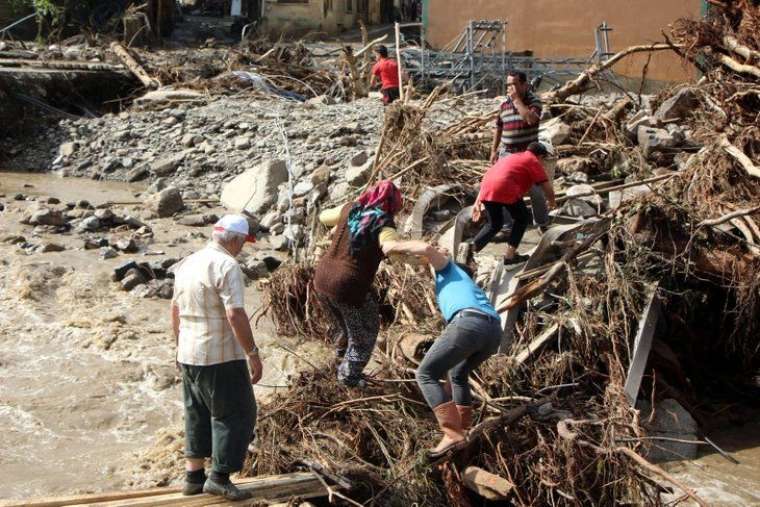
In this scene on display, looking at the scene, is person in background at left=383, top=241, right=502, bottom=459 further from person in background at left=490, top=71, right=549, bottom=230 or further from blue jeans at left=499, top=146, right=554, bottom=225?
person in background at left=490, top=71, right=549, bottom=230

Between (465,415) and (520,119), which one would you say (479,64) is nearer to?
(520,119)

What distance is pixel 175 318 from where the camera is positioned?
4.73m

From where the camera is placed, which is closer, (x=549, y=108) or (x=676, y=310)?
(x=676, y=310)

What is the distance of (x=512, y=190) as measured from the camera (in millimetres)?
6949

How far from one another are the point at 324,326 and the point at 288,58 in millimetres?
12595

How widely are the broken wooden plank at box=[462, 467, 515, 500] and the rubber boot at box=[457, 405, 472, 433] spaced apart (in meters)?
0.26

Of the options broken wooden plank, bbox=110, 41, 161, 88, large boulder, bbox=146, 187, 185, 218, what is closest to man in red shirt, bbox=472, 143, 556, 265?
large boulder, bbox=146, 187, 185, 218

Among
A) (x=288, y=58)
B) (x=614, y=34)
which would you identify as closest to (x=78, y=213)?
(x=288, y=58)

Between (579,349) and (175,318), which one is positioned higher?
(175,318)

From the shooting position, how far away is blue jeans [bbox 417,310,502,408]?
4.96 metres

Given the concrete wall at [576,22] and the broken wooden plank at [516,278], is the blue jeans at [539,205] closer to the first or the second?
the broken wooden plank at [516,278]

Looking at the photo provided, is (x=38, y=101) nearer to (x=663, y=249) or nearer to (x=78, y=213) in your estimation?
(x=78, y=213)

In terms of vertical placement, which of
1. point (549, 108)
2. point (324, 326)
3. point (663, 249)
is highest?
point (549, 108)

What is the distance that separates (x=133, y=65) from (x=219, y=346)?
15.0m
